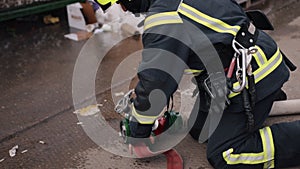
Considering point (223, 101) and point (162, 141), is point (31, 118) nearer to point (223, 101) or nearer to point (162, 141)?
point (162, 141)

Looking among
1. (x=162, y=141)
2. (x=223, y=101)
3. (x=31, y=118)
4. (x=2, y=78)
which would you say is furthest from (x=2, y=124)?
(x=223, y=101)

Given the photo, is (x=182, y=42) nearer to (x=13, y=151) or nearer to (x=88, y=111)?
(x=88, y=111)

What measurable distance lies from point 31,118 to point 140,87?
4.08 feet

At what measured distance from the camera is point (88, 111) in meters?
3.16

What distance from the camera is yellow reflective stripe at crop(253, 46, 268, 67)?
231 centimetres

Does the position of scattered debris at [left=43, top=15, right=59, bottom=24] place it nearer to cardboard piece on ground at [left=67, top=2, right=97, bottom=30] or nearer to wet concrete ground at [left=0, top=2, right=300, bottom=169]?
wet concrete ground at [left=0, top=2, right=300, bottom=169]

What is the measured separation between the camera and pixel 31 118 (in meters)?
3.14

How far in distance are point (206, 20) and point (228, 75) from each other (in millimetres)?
306

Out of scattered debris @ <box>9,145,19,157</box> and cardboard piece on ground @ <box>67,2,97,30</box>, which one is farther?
cardboard piece on ground @ <box>67,2,97,30</box>

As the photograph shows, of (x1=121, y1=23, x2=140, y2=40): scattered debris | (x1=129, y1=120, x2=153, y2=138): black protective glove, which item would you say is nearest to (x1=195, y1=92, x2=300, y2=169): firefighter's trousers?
(x1=129, y1=120, x2=153, y2=138): black protective glove

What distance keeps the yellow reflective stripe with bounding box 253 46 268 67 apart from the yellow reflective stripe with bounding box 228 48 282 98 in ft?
0.06

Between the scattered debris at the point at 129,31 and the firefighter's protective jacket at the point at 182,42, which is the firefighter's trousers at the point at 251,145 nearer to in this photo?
the firefighter's protective jacket at the point at 182,42

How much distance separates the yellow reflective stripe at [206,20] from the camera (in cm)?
218

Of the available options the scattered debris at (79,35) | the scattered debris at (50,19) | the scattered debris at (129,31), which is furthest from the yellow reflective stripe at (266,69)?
the scattered debris at (50,19)
